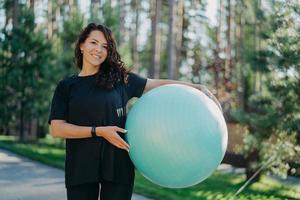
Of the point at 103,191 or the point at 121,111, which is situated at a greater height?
the point at 121,111

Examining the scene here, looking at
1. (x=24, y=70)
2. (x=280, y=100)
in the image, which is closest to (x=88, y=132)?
(x=280, y=100)

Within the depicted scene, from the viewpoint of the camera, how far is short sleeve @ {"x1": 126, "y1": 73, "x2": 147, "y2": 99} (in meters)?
2.98

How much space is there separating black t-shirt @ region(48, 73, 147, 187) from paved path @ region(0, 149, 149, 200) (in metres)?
4.51

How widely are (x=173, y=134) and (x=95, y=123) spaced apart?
1.47 feet

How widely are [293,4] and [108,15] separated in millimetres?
8676

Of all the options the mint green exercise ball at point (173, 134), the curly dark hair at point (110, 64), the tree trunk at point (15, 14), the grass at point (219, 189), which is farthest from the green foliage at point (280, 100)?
the tree trunk at point (15, 14)

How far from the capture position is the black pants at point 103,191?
2.76m

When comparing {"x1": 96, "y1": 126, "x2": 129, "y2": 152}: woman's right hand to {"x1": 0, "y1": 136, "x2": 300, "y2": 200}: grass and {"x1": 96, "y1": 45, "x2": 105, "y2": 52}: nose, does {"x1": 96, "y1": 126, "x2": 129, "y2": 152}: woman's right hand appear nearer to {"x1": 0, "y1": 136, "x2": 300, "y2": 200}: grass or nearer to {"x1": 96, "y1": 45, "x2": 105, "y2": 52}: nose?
{"x1": 96, "y1": 45, "x2": 105, "y2": 52}: nose

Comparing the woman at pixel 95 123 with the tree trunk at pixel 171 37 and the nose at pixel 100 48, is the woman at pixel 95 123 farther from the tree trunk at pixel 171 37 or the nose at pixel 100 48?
the tree trunk at pixel 171 37

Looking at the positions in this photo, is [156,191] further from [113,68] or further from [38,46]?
[38,46]

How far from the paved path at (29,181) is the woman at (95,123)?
4.50 m

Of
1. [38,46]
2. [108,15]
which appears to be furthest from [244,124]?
[38,46]

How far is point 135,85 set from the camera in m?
3.01

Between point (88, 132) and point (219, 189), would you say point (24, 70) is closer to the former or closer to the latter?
point (219, 189)
